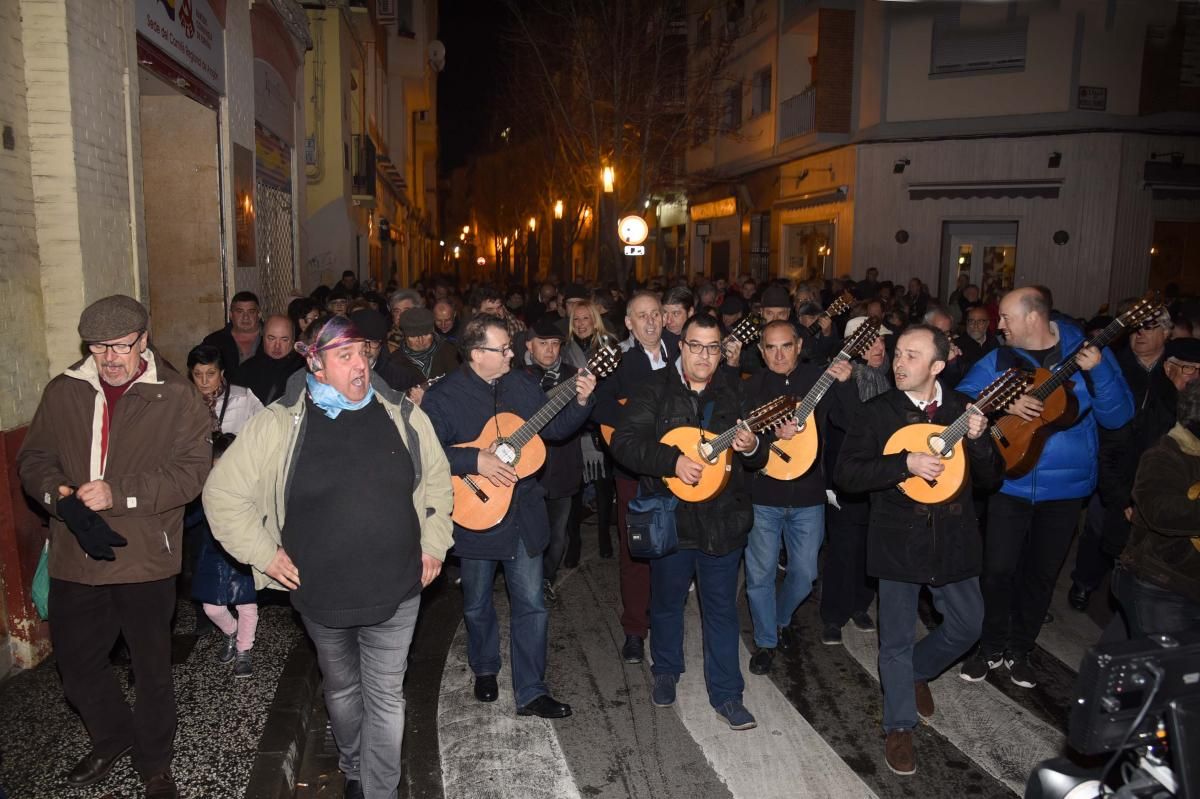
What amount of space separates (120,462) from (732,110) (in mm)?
29052

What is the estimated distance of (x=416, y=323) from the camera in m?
7.59

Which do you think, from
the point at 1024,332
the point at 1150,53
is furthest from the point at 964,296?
the point at 1024,332

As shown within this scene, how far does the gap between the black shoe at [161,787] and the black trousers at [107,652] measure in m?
0.04

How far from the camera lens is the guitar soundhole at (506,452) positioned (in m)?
5.02

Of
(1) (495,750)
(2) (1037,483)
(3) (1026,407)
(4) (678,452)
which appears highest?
(3) (1026,407)

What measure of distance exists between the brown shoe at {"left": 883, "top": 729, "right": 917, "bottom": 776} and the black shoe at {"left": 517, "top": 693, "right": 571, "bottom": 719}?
179 centimetres

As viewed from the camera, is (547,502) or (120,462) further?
(547,502)

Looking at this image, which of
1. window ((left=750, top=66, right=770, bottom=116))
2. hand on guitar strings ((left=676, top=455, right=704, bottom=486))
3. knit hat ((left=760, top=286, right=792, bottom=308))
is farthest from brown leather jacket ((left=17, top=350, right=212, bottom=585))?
window ((left=750, top=66, right=770, bottom=116))

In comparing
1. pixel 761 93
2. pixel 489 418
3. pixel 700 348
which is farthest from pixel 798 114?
pixel 489 418

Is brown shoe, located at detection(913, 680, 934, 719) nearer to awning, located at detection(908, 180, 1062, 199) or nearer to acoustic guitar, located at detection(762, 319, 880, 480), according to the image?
acoustic guitar, located at detection(762, 319, 880, 480)

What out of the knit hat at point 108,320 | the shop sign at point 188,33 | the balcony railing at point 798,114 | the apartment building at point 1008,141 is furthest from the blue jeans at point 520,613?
the balcony railing at point 798,114

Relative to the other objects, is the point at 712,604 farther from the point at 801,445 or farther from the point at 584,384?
the point at 584,384

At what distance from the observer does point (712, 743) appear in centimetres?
496

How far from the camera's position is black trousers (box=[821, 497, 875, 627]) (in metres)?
6.31
